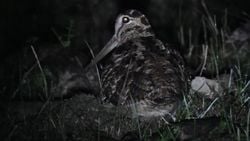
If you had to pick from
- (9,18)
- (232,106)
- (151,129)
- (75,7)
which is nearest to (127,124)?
(151,129)

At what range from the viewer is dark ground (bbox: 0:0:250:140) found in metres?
6.09

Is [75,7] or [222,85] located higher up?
[75,7]

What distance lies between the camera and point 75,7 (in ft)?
34.7

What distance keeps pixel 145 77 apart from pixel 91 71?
2372mm

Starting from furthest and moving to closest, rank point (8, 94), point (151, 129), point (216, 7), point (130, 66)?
point (216, 7) < point (8, 94) < point (130, 66) < point (151, 129)

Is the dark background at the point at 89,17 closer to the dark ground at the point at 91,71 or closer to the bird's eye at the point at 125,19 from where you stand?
the dark ground at the point at 91,71

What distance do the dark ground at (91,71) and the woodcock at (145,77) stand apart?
16cm

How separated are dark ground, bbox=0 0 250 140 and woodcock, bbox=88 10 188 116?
0.51 ft

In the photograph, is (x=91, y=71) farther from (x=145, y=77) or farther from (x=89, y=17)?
(x=145, y=77)

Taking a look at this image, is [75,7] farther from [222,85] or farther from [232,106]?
[232,106]

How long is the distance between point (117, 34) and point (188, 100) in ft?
4.98

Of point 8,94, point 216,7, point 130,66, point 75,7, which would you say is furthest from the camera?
point 216,7

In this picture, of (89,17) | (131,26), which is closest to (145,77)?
(131,26)

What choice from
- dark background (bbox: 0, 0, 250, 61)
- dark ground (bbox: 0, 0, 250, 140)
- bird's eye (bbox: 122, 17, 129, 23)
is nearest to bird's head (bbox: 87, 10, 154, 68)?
bird's eye (bbox: 122, 17, 129, 23)
